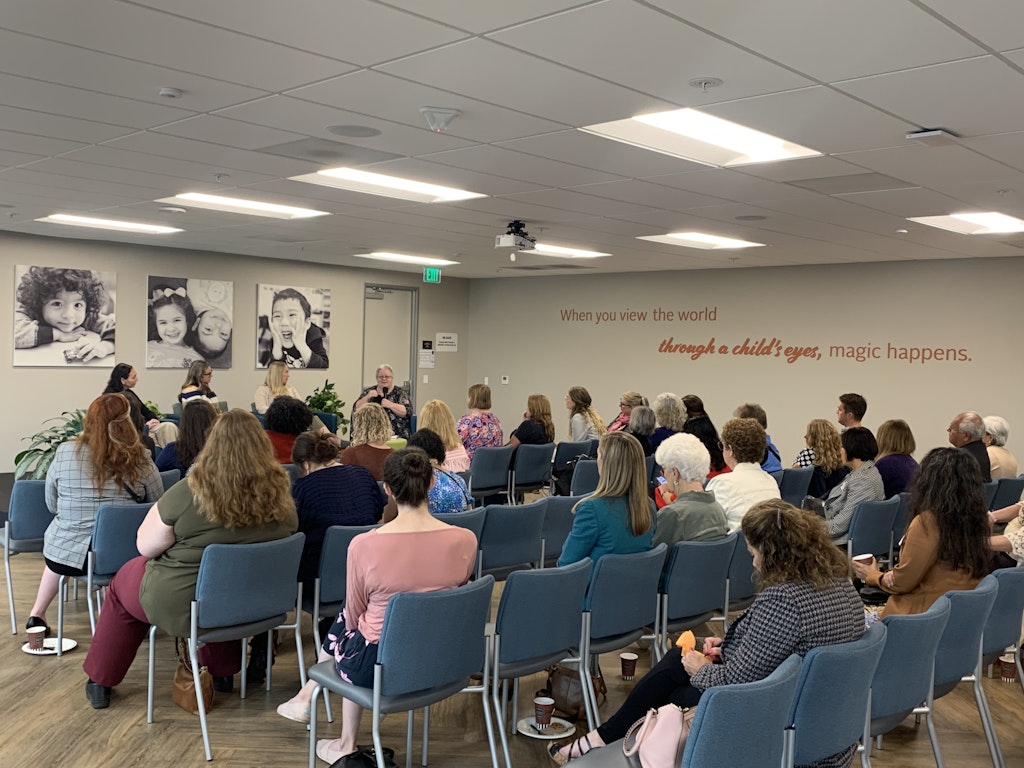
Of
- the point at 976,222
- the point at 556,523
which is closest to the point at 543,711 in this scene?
the point at 556,523

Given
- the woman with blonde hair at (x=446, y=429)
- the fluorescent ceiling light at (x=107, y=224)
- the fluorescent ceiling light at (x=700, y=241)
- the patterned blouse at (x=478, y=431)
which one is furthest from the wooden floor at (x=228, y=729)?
the fluorescent ceiling light at (x=107, y=224)

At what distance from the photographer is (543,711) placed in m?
4.31

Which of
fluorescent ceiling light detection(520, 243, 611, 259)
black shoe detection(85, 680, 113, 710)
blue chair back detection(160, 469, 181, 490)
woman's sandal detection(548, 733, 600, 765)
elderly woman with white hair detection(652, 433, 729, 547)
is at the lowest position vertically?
black shoe detection(85, 680, 113, 710)

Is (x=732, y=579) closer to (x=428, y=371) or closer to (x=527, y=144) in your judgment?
(x=527, y=144)

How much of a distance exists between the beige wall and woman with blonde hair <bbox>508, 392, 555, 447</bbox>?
557 cm

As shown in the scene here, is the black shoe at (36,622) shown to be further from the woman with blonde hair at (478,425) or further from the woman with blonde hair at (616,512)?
the woman with blonde hair at (478,425)

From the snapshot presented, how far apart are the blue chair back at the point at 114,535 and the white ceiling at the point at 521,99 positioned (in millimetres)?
2066

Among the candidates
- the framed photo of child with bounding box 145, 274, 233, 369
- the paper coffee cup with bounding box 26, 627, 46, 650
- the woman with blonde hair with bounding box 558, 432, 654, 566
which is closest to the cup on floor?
the woman with blonde hair with bounding box 558, 432, 654, 566

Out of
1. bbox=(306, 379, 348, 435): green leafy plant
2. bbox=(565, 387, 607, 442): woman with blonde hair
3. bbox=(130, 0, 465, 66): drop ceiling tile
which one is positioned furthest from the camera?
bbox=(306, 379, 348, 435): green leafy plant

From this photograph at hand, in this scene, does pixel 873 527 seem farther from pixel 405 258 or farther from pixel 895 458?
pixel 405 258

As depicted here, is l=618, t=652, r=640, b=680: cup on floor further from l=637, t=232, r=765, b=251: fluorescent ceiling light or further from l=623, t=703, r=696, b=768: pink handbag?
l=637, t=232, r=765, b=251: fluorescent ceiling light

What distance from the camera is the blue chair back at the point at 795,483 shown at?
6.84 metres

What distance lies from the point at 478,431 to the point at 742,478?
393 centimetres

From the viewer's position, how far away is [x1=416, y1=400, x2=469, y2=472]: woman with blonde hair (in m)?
7.05
